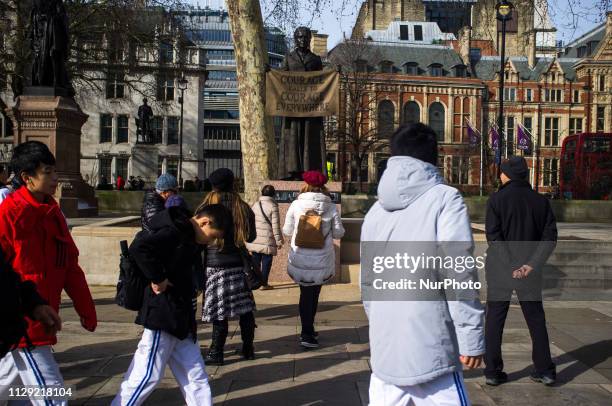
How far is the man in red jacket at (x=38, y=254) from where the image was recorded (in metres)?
3.42

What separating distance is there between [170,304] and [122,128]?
55312 mm

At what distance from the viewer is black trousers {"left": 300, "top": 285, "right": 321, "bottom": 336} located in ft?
21.4

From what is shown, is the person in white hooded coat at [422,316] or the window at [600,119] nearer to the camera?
the person in white hooded coat at [422,316]

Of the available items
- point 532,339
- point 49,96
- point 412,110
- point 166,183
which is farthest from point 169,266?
point 412,110

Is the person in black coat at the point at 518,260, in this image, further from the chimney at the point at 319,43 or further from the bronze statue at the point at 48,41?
the chimney at the point at 319,43

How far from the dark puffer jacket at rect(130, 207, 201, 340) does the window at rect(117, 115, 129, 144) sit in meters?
55.0

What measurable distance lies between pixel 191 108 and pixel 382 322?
185ft

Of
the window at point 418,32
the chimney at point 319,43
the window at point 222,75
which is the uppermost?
the window at point 418,32

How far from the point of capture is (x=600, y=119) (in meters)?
71.1

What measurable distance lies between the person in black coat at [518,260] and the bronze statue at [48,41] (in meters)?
15.0

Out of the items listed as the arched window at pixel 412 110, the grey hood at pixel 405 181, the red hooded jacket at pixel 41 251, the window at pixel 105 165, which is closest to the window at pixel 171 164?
the window at pixel 105 165

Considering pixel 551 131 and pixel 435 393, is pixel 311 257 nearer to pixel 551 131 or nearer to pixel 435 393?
pixel 435 393

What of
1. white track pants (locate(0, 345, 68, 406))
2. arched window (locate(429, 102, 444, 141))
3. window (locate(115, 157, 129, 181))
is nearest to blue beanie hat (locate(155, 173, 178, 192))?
white track pants (locate(0, 345, 68, 406))

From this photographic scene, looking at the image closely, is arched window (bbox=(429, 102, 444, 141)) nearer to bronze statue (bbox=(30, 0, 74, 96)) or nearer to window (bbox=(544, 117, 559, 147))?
window (bbox=(544, 117, 559, 147))
